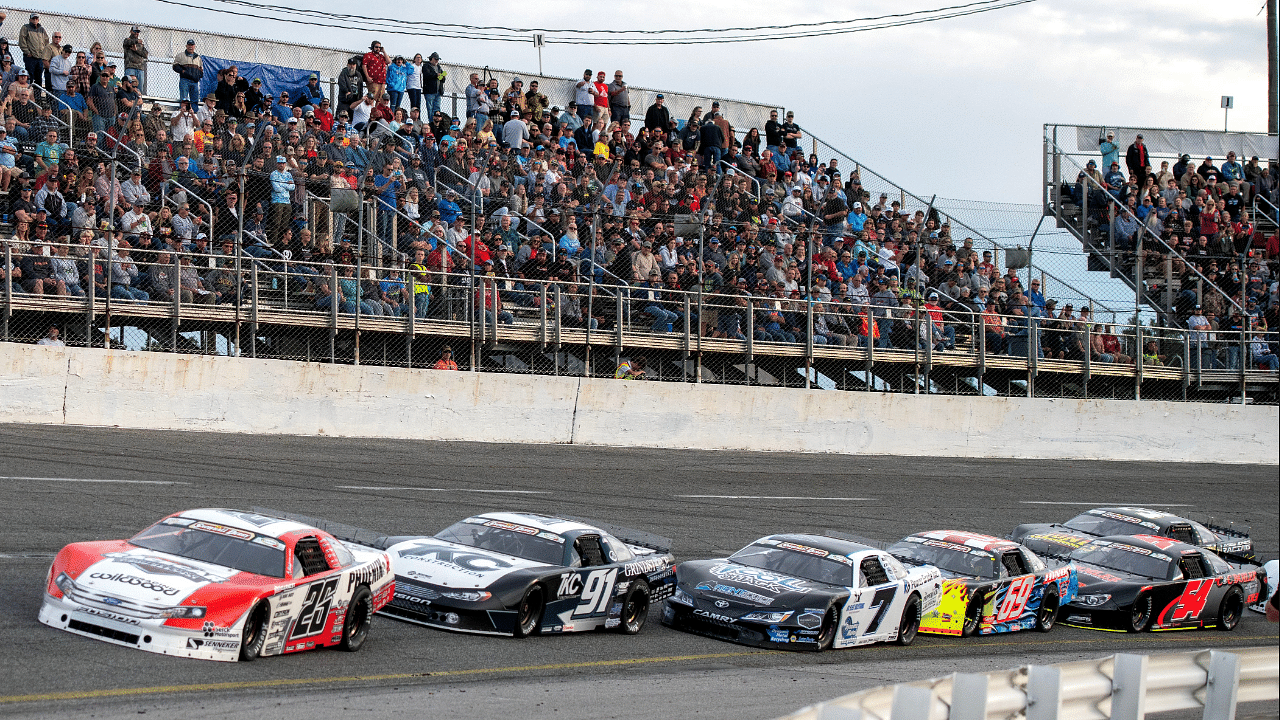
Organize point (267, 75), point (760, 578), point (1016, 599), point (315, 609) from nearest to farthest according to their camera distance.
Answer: point (315, 609) → point (760, 578) → point (1016, 599) → point (267, 75)

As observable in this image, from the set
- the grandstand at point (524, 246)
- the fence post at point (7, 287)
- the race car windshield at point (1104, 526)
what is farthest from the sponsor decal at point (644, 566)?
the fence post at point (7, 287)

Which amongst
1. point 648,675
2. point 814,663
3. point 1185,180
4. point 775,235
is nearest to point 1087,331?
point 775,235

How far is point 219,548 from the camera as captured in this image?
9.97 m

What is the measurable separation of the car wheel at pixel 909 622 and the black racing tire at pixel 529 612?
345cm

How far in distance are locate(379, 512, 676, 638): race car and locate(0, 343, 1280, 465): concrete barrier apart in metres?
6.55

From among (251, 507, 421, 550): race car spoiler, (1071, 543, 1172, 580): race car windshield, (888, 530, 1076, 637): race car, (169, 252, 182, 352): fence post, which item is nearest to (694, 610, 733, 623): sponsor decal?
(888, 530, 1076, 637): race car

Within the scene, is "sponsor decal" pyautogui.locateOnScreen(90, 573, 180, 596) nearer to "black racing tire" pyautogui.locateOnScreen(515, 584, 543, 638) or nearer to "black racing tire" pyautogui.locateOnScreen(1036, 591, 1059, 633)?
"black racing tire" pyautogui.locateOnScreen(515, 584, 543, 638)

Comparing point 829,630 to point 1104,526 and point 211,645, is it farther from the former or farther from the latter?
point 1104,526

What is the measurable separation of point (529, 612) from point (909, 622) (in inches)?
146

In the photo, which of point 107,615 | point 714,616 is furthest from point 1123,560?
point 107,615

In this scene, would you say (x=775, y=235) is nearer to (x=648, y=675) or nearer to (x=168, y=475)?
(x=168, y=475)

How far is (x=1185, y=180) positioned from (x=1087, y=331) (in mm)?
8339

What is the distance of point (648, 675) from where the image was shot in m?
10.4

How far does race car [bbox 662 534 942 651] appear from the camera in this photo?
39.4 feet
